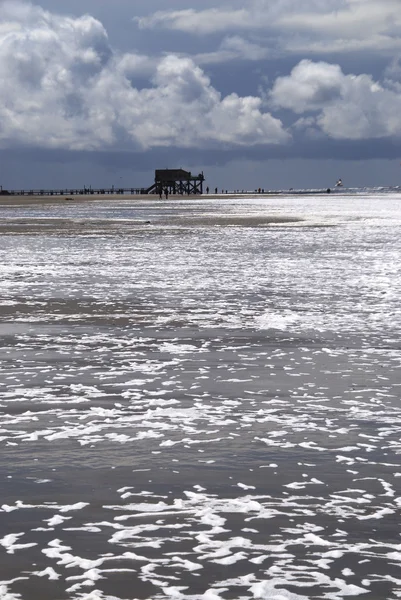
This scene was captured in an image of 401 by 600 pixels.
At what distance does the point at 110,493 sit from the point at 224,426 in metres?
2.21

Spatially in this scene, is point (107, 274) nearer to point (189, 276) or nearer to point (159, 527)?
point (189, 276)

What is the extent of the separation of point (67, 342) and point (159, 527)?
8.09 m

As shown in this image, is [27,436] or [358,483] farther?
[27,436]

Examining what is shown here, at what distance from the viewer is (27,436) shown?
8.86 meters

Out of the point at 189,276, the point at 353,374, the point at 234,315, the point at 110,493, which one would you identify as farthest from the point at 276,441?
the point at 189,276

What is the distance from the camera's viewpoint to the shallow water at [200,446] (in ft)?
19.0

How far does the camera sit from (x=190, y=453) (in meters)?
8.30

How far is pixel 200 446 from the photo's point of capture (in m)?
8.52

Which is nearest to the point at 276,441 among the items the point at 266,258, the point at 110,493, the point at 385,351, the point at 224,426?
the point at 224,426

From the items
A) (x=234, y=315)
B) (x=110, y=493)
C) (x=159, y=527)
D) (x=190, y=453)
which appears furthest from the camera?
(x=234, y=315)

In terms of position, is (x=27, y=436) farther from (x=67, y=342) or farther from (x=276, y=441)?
(x=67, y=342)

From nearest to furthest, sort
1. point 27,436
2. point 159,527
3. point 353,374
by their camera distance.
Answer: point 159,527 → point 27,436 → point 353,374

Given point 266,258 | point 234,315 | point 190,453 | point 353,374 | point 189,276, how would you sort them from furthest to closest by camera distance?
point 266,258 < point 189,276 < point 234,315 < point 353,374 < point 190,453

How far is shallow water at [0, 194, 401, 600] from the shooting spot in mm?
5781
